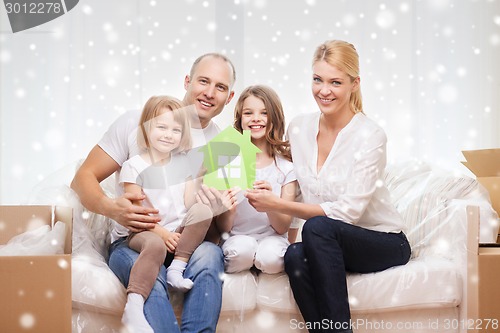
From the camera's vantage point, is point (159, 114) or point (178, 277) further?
point (159, 114)

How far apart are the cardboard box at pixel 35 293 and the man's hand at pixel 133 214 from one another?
12.3 inches

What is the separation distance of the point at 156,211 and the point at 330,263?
51cm

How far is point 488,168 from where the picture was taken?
2.21 meters

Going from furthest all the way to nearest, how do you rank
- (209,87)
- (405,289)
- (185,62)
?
(185,62) → (209,87) → (405,289)

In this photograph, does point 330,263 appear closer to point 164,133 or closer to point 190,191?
point 190,191

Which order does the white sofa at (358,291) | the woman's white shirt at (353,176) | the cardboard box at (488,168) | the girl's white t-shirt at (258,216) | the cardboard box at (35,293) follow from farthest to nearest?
the cardboard box at (488,168) < the girl's white t-shirt at (258,216) < the woman's white shirt at (353,176) < the white sofa at (358,291) < the cardboard box at (35,293)

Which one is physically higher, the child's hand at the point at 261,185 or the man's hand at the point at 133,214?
the child's hand at the point at 261,185

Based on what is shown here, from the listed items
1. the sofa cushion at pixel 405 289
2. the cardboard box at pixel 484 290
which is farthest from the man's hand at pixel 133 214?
the cardboard box at pixel 484 290

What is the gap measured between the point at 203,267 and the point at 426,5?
1.89m

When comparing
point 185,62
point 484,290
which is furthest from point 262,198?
point 185,62

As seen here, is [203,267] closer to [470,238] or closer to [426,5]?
[470,238]

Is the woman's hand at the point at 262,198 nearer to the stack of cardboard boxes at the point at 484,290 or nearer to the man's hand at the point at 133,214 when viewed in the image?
the man's hand at the point at 133,214

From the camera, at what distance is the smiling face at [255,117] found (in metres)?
1.92

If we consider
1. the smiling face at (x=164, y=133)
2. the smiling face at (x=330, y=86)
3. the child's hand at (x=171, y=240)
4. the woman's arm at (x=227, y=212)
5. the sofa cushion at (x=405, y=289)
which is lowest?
the sofa cushion at (x=405, y=289)
